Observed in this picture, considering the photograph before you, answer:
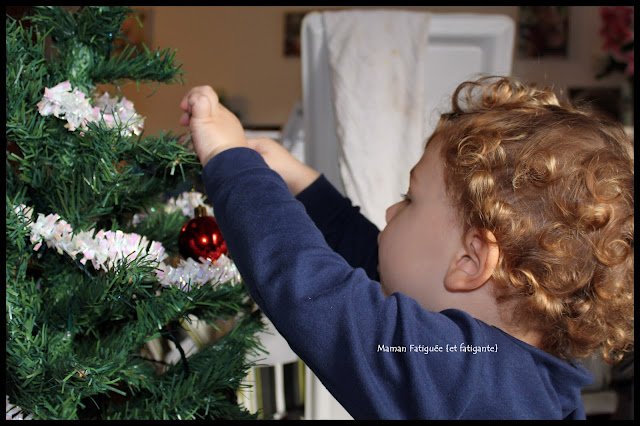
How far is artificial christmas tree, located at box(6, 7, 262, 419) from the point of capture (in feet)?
1.42

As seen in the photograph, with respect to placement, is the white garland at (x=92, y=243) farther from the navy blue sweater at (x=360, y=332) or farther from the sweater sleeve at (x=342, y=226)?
the sweater sleeve at (x=342, y=226)

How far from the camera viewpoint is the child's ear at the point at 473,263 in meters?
0.54

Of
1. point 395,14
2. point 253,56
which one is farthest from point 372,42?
point 253,56

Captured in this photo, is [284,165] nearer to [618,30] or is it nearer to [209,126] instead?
[209,126]

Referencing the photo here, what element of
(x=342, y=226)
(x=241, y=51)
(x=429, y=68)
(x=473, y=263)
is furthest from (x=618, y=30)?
(x=473, y=263)

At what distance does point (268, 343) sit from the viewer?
793 mm

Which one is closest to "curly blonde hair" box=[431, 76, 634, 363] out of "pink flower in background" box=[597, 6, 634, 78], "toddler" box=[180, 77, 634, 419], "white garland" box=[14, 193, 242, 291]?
"toddler" box=[180, 77, 634, 419]

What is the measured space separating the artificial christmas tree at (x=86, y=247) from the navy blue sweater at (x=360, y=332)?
0.05 meters

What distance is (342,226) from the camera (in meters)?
0.75

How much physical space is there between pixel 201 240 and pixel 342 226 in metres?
0.25

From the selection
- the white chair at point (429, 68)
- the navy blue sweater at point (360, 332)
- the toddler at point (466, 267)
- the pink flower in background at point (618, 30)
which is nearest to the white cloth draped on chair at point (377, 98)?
the white chair at point (429, 68)

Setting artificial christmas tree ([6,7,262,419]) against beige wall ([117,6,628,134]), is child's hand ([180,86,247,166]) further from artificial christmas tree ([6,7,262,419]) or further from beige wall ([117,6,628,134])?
beige wall ([117,6,628,134])

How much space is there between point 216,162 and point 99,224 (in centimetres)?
12

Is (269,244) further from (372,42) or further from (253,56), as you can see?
(253,56)
